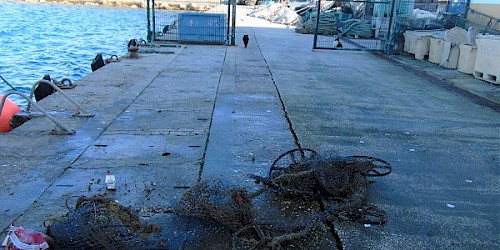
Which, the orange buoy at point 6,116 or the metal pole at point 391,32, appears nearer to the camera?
the orange buoy at point 6,116

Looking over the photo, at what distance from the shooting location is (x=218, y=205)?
12.4 ft

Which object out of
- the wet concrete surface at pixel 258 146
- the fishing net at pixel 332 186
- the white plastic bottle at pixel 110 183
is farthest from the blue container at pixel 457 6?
the white plastic bottle at pixel 110 183

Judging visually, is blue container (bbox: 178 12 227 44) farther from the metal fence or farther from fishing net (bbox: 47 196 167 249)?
fishing net (bbox: 47 196 167 249)

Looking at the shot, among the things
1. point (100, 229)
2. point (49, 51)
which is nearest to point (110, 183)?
point (100, 229)

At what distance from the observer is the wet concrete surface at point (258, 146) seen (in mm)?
4094

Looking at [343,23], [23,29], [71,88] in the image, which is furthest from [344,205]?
[23,29]

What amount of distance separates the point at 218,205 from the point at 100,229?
1.01 meters

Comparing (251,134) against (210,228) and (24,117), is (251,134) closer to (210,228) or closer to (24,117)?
(210,228)

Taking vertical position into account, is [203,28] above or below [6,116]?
above

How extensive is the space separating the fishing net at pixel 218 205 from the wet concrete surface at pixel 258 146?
0.42 ft

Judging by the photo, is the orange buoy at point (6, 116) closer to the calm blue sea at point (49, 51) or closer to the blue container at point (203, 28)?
the calm blue sea at point (49, 51)

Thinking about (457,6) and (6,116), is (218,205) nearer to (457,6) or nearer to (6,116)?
(6,116)

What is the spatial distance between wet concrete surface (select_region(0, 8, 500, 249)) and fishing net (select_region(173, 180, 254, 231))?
127 mm

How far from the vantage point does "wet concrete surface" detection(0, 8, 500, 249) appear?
4094mm
